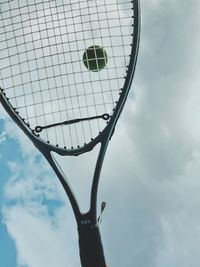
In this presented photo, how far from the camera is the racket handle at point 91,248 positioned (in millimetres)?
8539

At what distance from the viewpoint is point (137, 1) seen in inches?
408

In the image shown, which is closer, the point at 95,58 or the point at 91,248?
the point at 91,248

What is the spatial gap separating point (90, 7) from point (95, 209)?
3.72m

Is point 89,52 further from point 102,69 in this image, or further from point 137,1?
point 137,1

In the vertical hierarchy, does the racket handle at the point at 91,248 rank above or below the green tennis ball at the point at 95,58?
below

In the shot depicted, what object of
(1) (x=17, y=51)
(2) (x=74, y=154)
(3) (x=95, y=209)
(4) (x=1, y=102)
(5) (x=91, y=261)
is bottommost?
(5) (x=91, y=261)

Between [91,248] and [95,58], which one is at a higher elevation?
[95,58]

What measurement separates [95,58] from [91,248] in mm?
3564

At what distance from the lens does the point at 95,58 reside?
10.6 m

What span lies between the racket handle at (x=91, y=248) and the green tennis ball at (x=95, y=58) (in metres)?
3.11

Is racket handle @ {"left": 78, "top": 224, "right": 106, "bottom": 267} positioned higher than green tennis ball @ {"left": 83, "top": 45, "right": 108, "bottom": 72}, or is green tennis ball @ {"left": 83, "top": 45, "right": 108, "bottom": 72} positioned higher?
green tennis ball @ {"left": 83, "top": 45, "right": 108, "bottom": 72}

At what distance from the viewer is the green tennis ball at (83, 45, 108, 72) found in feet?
34.5

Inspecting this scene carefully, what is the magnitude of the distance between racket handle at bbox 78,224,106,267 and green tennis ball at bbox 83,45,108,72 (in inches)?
122

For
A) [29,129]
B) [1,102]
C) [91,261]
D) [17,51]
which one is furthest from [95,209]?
[17,51]
